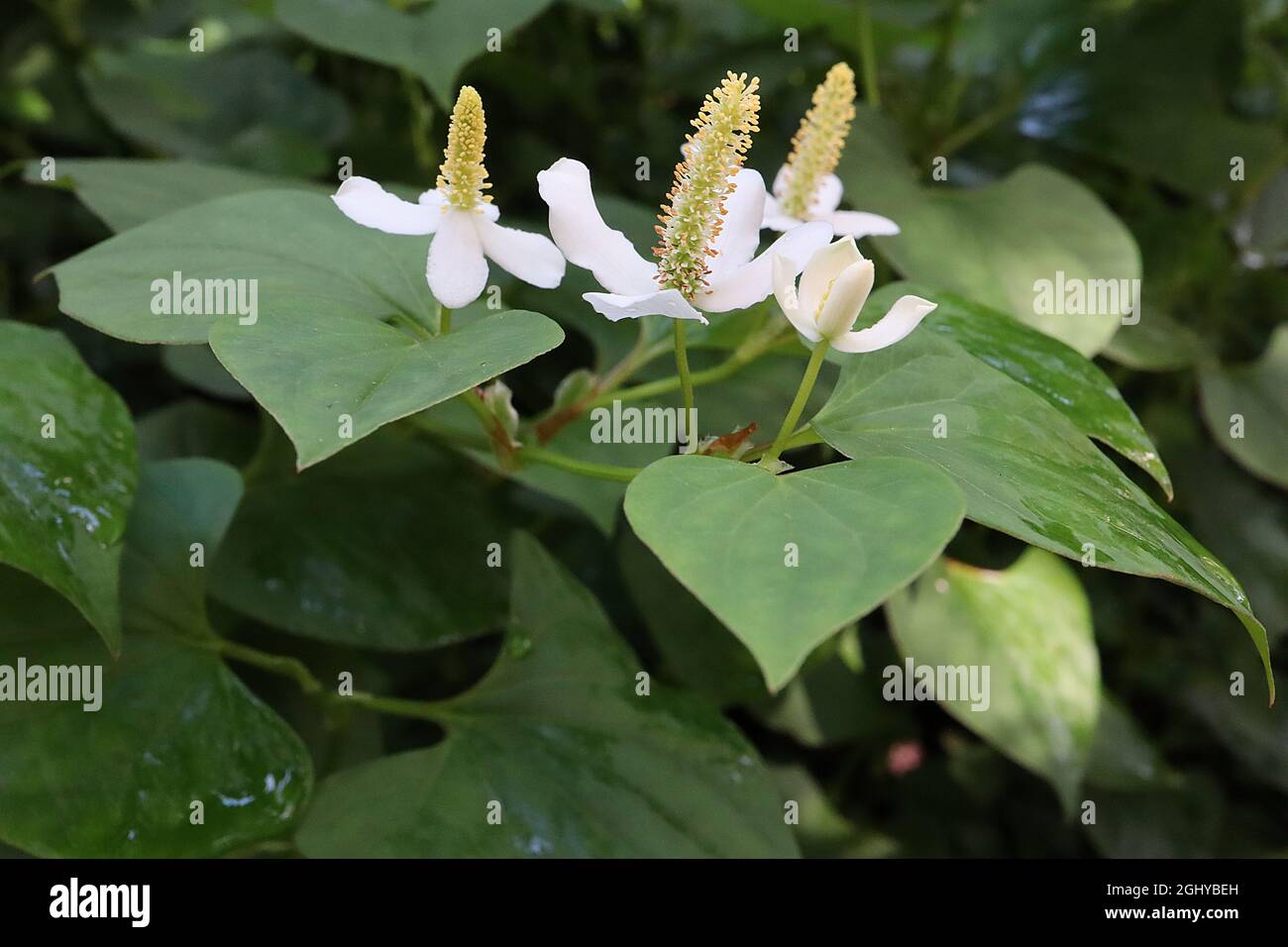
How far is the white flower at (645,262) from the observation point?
471mm

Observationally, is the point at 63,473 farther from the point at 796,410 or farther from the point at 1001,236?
the point at 1001,236

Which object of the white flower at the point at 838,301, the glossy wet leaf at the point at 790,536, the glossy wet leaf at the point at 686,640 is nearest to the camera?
the glossy wet leaf at the point at 790,536

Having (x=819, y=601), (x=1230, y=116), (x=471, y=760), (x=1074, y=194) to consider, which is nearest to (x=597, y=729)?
(x=471, y=760)

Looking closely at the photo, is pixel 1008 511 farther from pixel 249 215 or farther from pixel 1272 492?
pixel 1272 492

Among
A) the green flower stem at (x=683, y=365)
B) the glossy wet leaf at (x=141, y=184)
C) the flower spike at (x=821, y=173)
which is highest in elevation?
the glossy wet leaf at (x=141, y=184)

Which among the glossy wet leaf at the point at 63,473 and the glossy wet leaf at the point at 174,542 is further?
the glossy wet leaf at the point at 174,542

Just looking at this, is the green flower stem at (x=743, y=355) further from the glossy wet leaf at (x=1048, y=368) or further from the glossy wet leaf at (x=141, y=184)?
the glossy wet leaf at (x=141, y=184)

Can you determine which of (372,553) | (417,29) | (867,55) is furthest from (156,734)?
(867,55)

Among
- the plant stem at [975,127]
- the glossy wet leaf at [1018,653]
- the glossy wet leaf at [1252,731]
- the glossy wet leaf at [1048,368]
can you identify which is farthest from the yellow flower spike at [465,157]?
the glossy wet leaf at [1252,731]

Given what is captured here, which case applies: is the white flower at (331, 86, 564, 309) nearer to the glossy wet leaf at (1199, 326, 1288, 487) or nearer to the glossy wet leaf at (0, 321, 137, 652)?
the glossy wet leaf at (0, 321, 137, 652)

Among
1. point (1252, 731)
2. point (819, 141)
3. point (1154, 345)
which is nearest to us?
point (819, 141)

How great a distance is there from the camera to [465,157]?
50 centimetres
